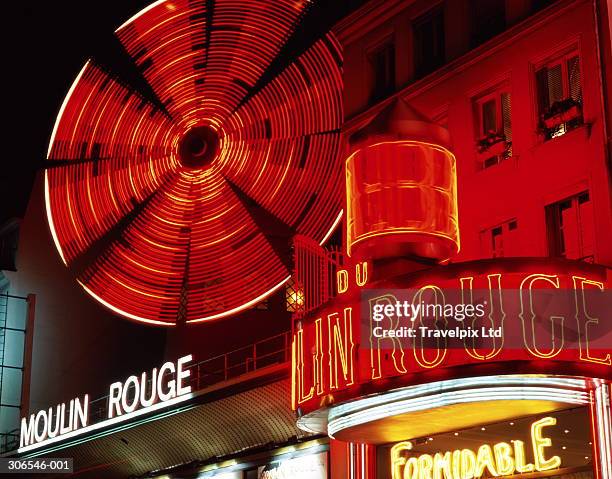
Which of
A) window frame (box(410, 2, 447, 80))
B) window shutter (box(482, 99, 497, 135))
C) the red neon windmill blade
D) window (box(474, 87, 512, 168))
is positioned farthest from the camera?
the red neon windmill blade

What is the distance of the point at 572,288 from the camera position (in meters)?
11.8

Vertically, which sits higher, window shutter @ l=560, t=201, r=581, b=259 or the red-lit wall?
the red-lit wall

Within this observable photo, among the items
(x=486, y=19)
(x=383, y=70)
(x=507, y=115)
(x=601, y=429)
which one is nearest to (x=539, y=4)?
(x=486, y=19)

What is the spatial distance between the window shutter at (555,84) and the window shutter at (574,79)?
15 cm

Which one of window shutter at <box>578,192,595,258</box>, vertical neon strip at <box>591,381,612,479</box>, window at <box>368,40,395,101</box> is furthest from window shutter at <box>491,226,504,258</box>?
window at <box>368,40,395,101</box>

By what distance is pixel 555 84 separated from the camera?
1409 centimetres

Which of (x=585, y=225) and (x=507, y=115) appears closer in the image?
(x=585, y=225)

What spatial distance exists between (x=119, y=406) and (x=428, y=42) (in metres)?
8.94

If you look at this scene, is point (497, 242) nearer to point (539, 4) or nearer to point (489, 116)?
point (489, 116)

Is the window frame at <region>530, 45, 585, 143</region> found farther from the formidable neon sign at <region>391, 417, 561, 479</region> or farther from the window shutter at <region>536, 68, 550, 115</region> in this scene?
the formidable neon sign at <region>391, 417, 561, 479</region>

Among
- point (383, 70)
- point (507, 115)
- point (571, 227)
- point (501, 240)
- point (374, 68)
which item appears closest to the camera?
point (571, 227)

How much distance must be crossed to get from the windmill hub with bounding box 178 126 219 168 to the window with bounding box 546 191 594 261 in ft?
25.8

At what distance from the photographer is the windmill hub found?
66.2ft

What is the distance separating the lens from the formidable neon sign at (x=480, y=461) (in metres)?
12.8
